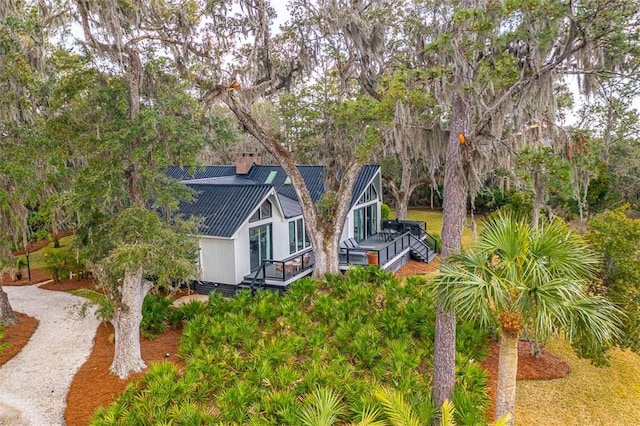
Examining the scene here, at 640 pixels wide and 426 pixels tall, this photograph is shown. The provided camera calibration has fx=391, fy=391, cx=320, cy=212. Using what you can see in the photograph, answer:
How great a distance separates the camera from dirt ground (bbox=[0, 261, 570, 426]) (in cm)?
745

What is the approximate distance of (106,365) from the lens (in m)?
8.77

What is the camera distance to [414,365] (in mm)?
7691

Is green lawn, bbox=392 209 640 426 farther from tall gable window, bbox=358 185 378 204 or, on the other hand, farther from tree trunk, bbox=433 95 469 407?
tall gable window, bbox=358 185 378 204

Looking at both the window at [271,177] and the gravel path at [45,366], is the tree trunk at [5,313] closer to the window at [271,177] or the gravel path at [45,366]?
the gravel path at [45,366]

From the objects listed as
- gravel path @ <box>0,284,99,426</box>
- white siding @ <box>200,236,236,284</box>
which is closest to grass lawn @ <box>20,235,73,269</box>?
gravel path @ <box>0,284,99,426</box>

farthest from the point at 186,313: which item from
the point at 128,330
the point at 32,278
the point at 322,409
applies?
the point at 32,278

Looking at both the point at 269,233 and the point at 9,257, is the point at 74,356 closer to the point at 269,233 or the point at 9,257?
the point at 9,257

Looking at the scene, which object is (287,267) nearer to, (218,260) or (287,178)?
(218,260)

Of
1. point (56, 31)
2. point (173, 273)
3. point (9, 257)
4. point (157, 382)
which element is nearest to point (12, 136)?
point (56, 31)

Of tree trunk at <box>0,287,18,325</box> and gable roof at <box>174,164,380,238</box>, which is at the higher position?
gable roof at <box>174,164,380,238</box>

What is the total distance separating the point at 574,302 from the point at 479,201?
28.3m

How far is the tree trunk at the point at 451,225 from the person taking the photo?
6.61 meters

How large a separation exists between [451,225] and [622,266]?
4870 millimetres

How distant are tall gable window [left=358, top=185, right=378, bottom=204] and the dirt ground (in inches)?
400
